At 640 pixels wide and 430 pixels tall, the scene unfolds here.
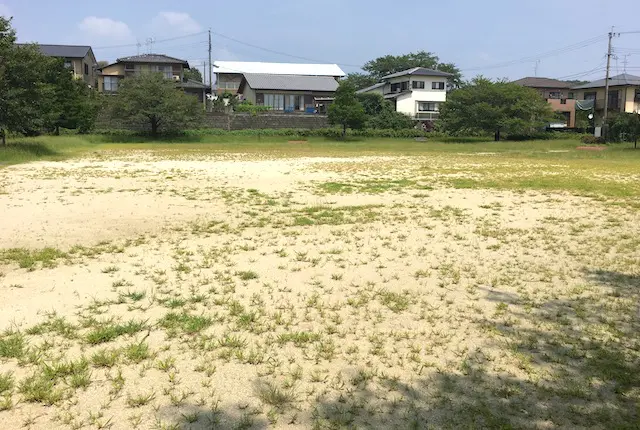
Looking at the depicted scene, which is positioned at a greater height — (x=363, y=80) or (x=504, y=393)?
(x=363, y=80)

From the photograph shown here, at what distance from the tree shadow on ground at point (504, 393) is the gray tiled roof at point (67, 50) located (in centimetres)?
5993

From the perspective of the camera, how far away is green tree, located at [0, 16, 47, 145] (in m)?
22.2

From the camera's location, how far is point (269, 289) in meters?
5.19

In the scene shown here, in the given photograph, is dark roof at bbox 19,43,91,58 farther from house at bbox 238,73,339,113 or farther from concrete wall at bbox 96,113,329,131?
concrete wall at bbox 96,113,329,131

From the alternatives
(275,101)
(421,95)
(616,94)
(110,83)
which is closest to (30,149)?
(110,83)

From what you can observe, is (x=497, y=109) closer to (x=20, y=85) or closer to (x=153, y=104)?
(x=153, y=104)

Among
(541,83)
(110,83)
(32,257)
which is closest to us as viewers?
(32,257)

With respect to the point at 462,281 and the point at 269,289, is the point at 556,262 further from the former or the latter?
the point at 269,289

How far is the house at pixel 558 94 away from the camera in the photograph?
5681 centimetres

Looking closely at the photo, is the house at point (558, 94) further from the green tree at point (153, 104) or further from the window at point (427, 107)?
the green tree at point (153, 104)

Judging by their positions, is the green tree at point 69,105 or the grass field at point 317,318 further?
the green tree at point 69,105

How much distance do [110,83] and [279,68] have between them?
70.4 feet

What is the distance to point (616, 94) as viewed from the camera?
53000 millimetres

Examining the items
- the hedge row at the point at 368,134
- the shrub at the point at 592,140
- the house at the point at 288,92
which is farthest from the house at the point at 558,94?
the house at the point at 288,92
